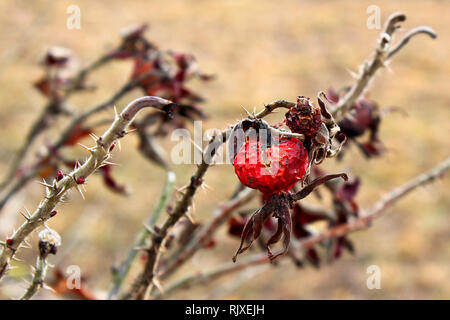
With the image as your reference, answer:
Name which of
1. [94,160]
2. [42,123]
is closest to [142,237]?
[94,160]

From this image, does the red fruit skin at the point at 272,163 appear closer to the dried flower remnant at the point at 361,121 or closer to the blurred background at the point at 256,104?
the dried flower remnant at the point at 361,121

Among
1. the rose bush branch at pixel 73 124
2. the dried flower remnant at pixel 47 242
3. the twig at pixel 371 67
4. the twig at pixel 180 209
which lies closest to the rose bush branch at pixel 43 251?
the dried flower remnant at pixel 47 242

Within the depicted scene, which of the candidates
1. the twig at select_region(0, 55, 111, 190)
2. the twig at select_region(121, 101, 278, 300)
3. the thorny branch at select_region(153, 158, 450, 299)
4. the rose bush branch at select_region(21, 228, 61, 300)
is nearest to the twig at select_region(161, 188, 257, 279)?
the thorny branch at select_region(153, 158, 450, 299)

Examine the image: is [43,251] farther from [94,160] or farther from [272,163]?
[272,163]

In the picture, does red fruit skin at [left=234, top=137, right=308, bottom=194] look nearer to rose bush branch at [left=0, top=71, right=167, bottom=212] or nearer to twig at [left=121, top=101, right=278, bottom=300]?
twig at [left=121, top=101, right=278, bottom=300]

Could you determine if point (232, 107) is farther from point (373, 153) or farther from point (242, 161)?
point (242, 161)
